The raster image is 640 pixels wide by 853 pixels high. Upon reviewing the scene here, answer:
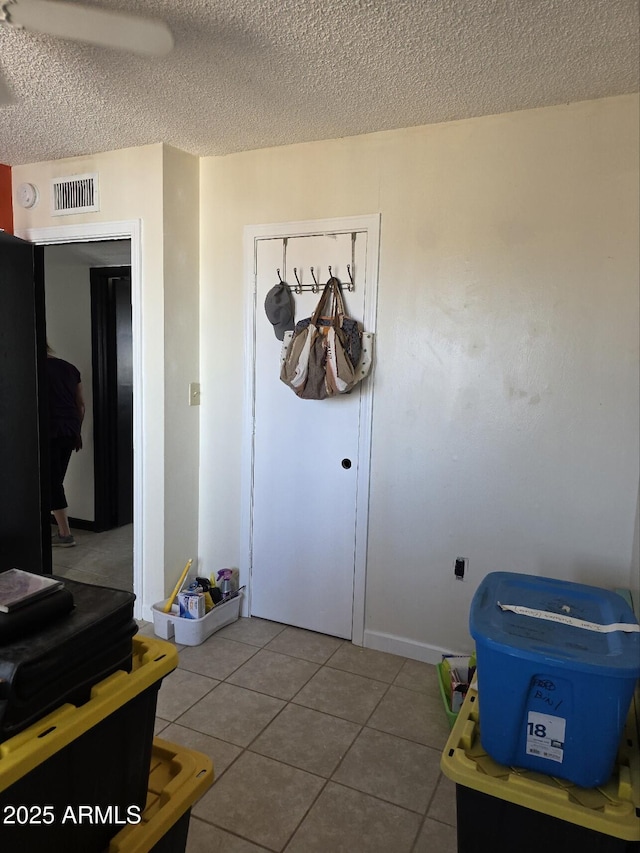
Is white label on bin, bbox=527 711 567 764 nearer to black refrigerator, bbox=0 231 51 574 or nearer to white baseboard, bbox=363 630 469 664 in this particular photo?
white baseboard, bbox=363 630 469 664

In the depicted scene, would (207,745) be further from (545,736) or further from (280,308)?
(280,308)

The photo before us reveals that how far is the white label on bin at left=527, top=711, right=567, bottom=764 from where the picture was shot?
1.26 m

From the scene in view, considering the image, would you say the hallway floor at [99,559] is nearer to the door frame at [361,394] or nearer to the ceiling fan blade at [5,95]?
the door frame at [361,394]

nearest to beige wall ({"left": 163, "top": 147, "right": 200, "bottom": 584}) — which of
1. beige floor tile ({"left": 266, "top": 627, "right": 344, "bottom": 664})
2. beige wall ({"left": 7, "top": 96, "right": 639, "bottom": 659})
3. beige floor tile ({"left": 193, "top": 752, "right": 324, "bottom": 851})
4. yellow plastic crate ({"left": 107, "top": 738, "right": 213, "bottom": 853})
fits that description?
beige wall ({"left": 7, "top": 96, "right": 639, "bottom": 659})

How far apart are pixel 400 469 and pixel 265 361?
889 millimetres

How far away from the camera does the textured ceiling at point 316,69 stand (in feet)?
5.41

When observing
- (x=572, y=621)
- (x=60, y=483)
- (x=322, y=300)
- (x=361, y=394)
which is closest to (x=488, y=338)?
(x=361, y=394)

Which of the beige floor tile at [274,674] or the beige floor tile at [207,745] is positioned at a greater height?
the beige floor tile at [274,674]

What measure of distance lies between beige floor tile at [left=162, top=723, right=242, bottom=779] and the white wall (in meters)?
2.68

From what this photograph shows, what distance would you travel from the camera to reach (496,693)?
51.4 inches

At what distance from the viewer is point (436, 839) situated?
1.72 m

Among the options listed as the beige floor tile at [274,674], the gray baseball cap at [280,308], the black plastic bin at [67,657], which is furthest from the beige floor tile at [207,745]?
the gray baseball cap at [280,308]

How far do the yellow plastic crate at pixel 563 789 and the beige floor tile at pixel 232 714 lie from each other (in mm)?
1073

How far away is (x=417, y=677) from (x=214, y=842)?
119 cm
